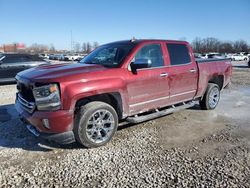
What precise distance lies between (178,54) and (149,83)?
128 centimetres

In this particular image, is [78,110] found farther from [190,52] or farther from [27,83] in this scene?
[190,52]

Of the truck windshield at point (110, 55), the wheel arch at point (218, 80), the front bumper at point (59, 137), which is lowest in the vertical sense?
the front bumper at point (59, 137)

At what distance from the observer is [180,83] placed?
17.9ft

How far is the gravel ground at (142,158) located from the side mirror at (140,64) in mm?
1321

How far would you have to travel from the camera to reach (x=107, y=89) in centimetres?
413

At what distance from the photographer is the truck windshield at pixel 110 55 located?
467 centimetres

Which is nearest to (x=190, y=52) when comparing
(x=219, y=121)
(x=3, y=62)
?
(x=219, y=121)

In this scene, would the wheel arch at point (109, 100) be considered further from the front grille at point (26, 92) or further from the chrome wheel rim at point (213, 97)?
the chrome wheel rim at point (213, 97)

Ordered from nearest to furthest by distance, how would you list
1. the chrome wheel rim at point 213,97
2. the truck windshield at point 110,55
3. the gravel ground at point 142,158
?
the gravel ground at point 142,158, the truck windshield at point 110,55, the chrome wheel rim at point 213,97

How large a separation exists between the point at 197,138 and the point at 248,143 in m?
0.88

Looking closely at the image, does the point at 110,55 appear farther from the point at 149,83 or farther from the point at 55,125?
the point at 55,125

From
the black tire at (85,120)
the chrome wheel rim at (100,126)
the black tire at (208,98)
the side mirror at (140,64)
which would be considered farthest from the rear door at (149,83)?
the black tire at (208,98)

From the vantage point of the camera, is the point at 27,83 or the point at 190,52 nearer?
the point at 27,83

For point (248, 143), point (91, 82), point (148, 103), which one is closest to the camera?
point (91, 82)
